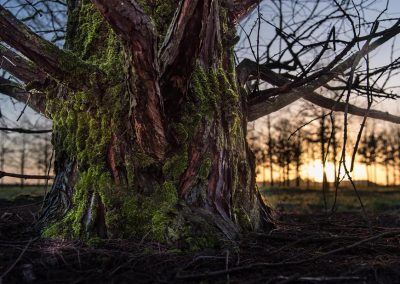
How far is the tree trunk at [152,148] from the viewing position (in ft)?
9.95

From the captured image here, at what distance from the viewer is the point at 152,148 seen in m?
3.27

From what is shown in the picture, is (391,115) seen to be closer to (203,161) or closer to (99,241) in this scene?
(203,161)

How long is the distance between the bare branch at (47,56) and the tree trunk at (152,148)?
0.46ft

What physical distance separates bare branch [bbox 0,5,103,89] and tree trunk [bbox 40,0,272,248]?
5.5 inches

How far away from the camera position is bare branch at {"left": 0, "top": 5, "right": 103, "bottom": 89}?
278 centimetres

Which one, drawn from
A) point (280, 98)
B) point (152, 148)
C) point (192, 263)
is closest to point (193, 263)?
point (192, 263)

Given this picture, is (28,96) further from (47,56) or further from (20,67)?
(47,56)

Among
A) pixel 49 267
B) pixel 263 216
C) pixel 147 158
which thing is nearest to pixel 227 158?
pixel 147 158

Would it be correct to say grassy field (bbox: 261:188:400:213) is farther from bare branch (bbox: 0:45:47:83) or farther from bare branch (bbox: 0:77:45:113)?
bare branch (bbox: 0:45:47:83)

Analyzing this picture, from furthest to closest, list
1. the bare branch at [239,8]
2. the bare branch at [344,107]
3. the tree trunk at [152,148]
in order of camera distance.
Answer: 1. the bare branch at [344,107]
2. the bare branch at [239,8]
3. the tree trunk at [152,148]

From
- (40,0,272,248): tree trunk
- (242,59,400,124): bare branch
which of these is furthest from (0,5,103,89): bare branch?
(242,59,400,124): bare branch

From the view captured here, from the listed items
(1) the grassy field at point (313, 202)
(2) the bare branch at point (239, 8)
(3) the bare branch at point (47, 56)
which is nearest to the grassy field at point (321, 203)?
(1) the grassy field at point (313, 202)

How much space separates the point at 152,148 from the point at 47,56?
1.09 metres

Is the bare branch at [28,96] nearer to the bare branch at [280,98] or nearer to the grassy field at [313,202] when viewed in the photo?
the bare branch at [280,98]
